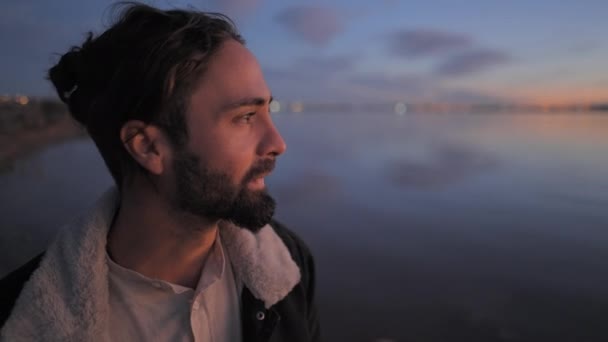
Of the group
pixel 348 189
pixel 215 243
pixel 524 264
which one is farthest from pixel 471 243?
pixel 215 243

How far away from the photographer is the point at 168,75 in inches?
68.6

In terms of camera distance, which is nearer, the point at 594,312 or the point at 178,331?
the point at 178,331

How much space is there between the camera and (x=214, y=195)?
→ 71.3 inches

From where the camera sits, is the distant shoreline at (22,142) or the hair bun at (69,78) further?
the distant shoreline at (22,142)

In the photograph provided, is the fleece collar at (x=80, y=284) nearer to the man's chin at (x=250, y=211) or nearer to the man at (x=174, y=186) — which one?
the man at (x=174, y=186)

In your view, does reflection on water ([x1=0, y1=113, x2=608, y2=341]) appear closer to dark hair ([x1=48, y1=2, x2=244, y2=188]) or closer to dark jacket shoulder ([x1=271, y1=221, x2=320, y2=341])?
Result: dark jacket shoulder ([x1=271, y1=221, x2=320, y2=341])

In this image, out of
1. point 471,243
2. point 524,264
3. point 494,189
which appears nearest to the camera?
point 524,264

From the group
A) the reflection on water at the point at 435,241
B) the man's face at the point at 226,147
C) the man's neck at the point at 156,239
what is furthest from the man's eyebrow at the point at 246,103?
the reflection on water at the point at 435,241

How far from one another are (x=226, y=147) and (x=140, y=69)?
542 mm

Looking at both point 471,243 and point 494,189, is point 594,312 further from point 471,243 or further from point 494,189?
Result: point 494,189

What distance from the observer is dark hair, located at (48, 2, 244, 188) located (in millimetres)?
1737

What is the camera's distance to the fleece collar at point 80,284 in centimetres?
150

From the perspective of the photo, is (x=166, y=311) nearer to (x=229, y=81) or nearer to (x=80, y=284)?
(x=80, y=284)

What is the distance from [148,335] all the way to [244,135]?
105 centimetres
